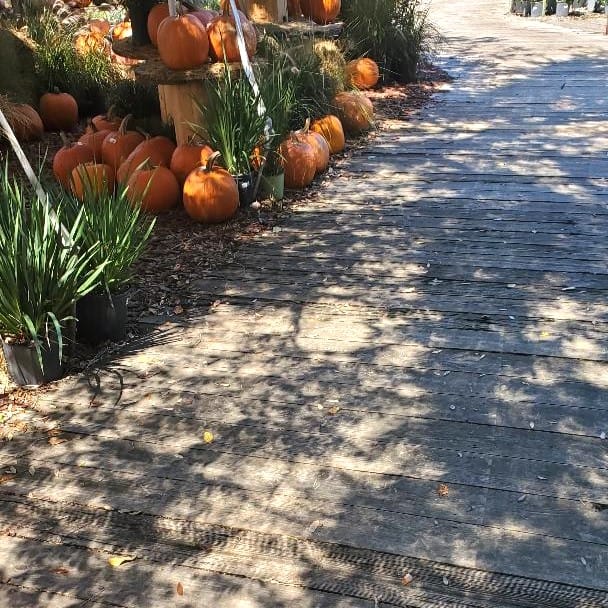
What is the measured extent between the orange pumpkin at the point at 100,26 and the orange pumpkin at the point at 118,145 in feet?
13.4

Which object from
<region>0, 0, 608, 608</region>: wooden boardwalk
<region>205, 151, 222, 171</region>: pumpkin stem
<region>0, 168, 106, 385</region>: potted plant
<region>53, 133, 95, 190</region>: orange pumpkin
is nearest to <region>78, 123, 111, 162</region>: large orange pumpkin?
<region>53, 133, 95, 190</region>: orange pumpkin

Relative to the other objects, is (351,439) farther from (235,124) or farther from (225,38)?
(225,38)

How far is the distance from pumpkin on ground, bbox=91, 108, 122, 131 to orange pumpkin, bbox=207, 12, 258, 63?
1.04 metres

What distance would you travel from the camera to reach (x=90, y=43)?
759 cm

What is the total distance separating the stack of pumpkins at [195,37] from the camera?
452 cm

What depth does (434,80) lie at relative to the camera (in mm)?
8844

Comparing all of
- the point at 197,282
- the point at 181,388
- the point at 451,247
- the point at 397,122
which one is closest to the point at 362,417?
the point at 181,388

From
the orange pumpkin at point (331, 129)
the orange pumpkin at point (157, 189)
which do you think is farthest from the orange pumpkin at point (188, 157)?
the orange pumpkin at point (331, 129)

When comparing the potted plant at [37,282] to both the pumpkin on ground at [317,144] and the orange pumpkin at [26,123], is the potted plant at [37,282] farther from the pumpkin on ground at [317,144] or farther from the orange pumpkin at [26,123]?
the orange pumpkin at [26,123]

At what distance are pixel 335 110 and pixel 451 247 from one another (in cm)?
276

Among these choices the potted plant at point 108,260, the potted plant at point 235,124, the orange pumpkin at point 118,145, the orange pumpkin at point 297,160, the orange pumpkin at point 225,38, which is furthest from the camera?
the orange pumpkin at point 297,160

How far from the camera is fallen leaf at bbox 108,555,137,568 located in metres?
2.03

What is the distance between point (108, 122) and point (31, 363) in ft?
10.2

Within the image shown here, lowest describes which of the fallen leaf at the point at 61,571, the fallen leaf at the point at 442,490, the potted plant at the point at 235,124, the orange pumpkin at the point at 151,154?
the fallen leaf at the point at 442,490
